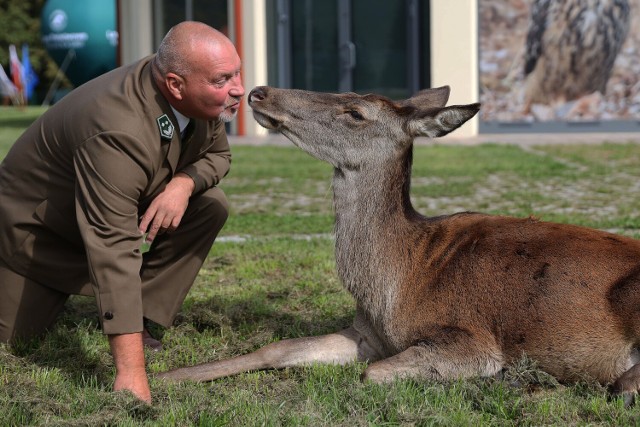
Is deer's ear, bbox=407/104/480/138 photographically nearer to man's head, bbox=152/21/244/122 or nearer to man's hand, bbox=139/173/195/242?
man's head, bbox=152/21/244/122

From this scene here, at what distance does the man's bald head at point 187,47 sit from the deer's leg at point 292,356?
4.40ft

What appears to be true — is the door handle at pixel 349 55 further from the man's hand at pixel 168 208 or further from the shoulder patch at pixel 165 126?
the shoulder patch at pixel 165 126

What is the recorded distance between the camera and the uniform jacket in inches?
160

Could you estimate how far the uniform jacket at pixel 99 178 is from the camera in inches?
160

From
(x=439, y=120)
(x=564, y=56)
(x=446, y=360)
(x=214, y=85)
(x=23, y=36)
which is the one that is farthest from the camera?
(x=23, y=36)

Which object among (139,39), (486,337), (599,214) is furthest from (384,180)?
(139,39)

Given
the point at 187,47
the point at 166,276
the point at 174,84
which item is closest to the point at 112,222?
the point at 174,84

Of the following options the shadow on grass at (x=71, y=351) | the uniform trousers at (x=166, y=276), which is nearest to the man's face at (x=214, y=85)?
the uniform trousers at (x=166, y=276)

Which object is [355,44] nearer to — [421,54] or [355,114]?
[421,54]

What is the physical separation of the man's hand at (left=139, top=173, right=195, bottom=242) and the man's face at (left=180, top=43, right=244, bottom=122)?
42cm

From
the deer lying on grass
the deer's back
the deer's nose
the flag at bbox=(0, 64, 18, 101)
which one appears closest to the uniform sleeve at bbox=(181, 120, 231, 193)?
the deer's nose

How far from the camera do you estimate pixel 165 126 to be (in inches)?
174

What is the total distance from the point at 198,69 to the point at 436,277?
144cm

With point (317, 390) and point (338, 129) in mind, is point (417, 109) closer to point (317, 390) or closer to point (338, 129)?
point (338, 129)
